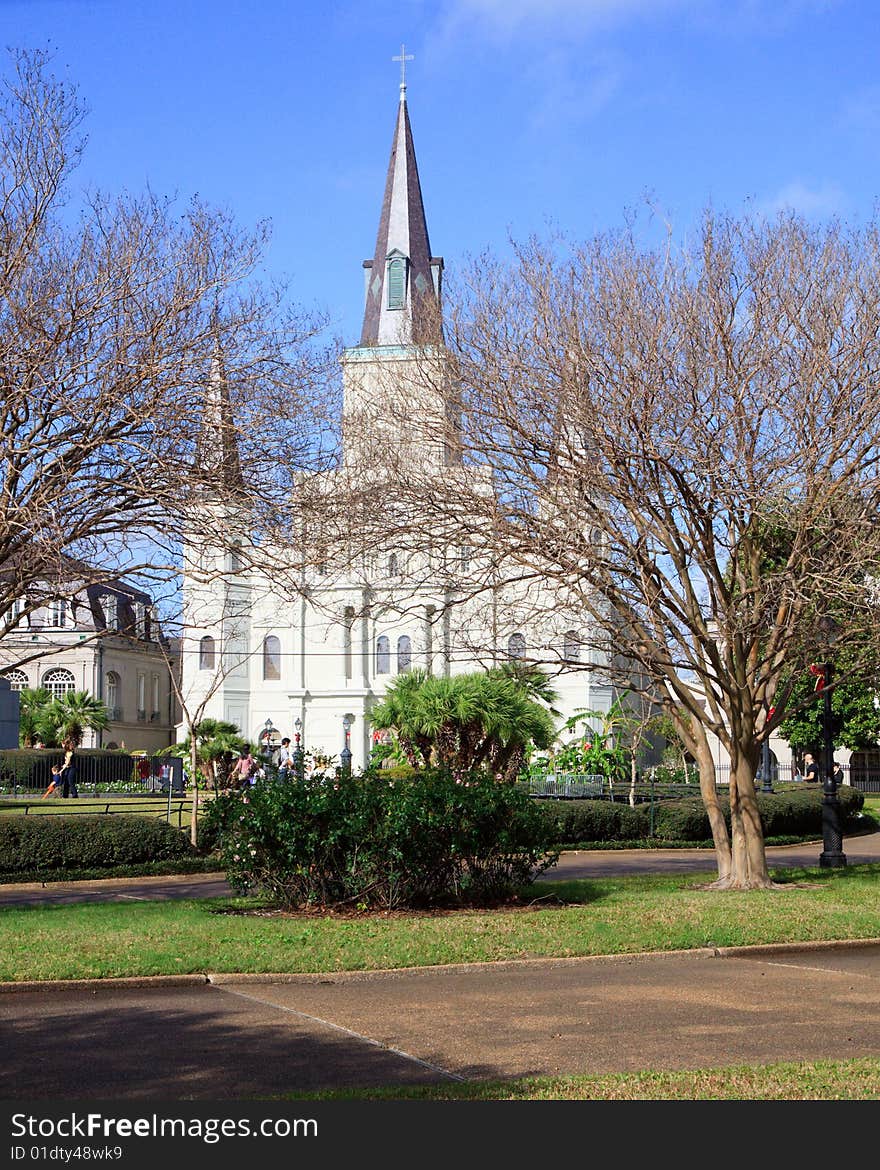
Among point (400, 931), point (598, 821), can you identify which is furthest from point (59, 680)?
point (400, 931)

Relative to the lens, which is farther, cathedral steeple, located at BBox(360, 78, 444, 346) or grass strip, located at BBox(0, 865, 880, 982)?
cathedral steeple, located at BBox(360, 78, 444, 346)

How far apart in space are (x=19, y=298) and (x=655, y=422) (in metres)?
7.39

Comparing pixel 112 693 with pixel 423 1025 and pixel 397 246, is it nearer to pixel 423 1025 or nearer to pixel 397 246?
pixel 397 246

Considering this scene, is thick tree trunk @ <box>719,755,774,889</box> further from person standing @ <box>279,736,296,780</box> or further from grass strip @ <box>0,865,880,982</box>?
person standing @ <box>279,736,296,780</box>

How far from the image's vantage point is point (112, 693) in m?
80.6

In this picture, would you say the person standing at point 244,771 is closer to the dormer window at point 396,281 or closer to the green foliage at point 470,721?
the green foliage at point 470,721

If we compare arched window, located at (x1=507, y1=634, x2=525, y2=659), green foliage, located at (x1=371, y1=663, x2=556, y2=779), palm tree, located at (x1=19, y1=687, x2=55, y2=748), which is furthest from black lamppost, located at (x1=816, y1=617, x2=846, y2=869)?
palm tree, located at (x1=19, y1=687, x2=55, y2=748)

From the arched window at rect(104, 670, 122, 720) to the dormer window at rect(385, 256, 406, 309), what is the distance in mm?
28791

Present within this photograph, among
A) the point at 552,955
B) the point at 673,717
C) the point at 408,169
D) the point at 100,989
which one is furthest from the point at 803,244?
the point at 408,169

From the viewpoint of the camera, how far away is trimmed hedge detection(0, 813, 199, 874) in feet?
68.7

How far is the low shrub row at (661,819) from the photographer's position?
27469 mm

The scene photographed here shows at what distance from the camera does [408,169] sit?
70.1 metres

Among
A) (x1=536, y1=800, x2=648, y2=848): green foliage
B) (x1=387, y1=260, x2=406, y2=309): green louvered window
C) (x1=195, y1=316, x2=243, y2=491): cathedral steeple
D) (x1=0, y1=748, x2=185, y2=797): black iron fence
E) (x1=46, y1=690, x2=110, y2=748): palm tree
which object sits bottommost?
(x1=536, y1=800, x2=648, y2=848): green foliage

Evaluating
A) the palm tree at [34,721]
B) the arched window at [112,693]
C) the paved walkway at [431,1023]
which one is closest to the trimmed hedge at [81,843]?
the paved walkway at [431,1023]
